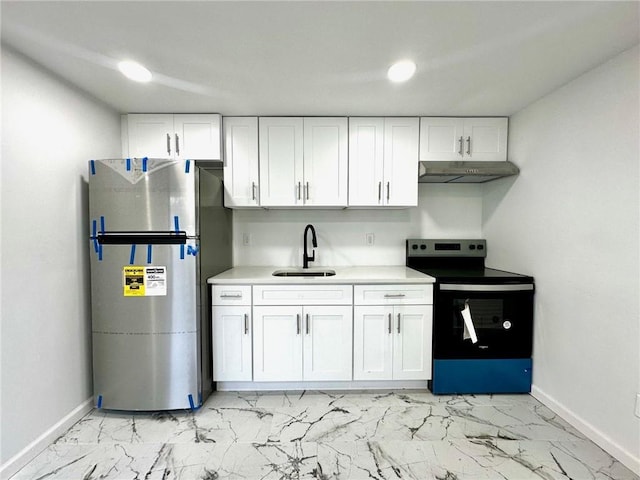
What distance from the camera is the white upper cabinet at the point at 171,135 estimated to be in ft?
7.45

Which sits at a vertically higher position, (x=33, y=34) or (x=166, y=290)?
(x=33, y=34)

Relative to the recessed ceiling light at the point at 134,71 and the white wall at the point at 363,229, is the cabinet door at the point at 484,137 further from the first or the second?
the recessed ceiling light at the point at 134,71

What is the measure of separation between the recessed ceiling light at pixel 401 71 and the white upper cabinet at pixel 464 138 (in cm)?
70

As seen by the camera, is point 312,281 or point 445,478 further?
point 312,281

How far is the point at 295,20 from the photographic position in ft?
4.23

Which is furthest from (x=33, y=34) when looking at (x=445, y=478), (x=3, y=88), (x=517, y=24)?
(x=445, y=478)

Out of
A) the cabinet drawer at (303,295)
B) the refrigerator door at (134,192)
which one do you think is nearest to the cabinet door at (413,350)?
the cabinet drawer at (303,295)

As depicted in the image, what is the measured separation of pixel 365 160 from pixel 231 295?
151cm

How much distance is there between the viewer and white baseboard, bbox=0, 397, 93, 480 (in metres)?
1.45

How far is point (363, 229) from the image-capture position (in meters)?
2.78

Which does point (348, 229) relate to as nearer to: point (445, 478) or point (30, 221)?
point (445, 478)

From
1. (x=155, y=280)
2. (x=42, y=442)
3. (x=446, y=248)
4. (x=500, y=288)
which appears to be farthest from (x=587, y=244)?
(x=42, y=442)

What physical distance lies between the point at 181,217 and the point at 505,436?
240cm

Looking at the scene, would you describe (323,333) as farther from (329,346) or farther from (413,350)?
(413,350)
